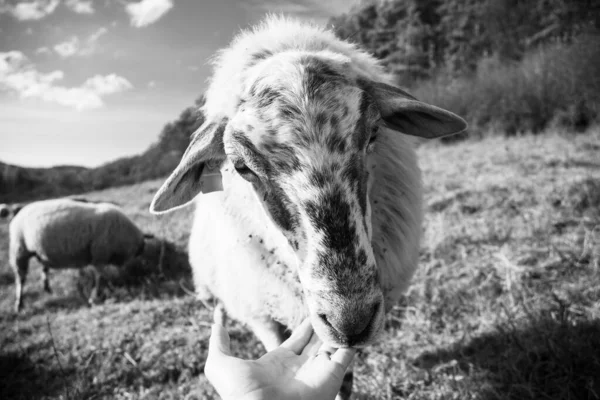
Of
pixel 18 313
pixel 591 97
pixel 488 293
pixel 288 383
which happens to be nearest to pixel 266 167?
pixel 288 383

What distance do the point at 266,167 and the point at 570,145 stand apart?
26.2ft

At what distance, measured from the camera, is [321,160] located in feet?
4.58

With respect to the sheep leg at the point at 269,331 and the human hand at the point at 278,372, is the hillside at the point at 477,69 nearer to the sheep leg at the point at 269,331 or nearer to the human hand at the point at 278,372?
the sheep leg at the point at 269,331

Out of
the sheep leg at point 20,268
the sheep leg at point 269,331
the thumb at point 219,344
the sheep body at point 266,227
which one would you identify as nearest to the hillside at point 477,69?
Result: the sheep body at point 266,227

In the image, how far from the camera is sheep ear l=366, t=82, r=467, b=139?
171cm

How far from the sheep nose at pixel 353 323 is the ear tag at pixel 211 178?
42.3 inches

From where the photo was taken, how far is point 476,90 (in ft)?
44.7

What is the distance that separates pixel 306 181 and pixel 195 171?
0.86 m

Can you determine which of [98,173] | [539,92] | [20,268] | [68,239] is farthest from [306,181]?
[98,173]

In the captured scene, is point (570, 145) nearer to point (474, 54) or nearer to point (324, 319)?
point (324, 319)

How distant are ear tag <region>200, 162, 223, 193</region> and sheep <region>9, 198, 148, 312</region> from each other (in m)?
5.96

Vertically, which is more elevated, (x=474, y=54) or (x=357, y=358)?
(x=474, y=54)

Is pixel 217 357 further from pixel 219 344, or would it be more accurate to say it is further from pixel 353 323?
pixel 353 323

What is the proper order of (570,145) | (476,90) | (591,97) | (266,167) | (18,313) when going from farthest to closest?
1. (476,90)
2. (591,97)
3. (570,145)
4. (18,313)
5. (266,167)
